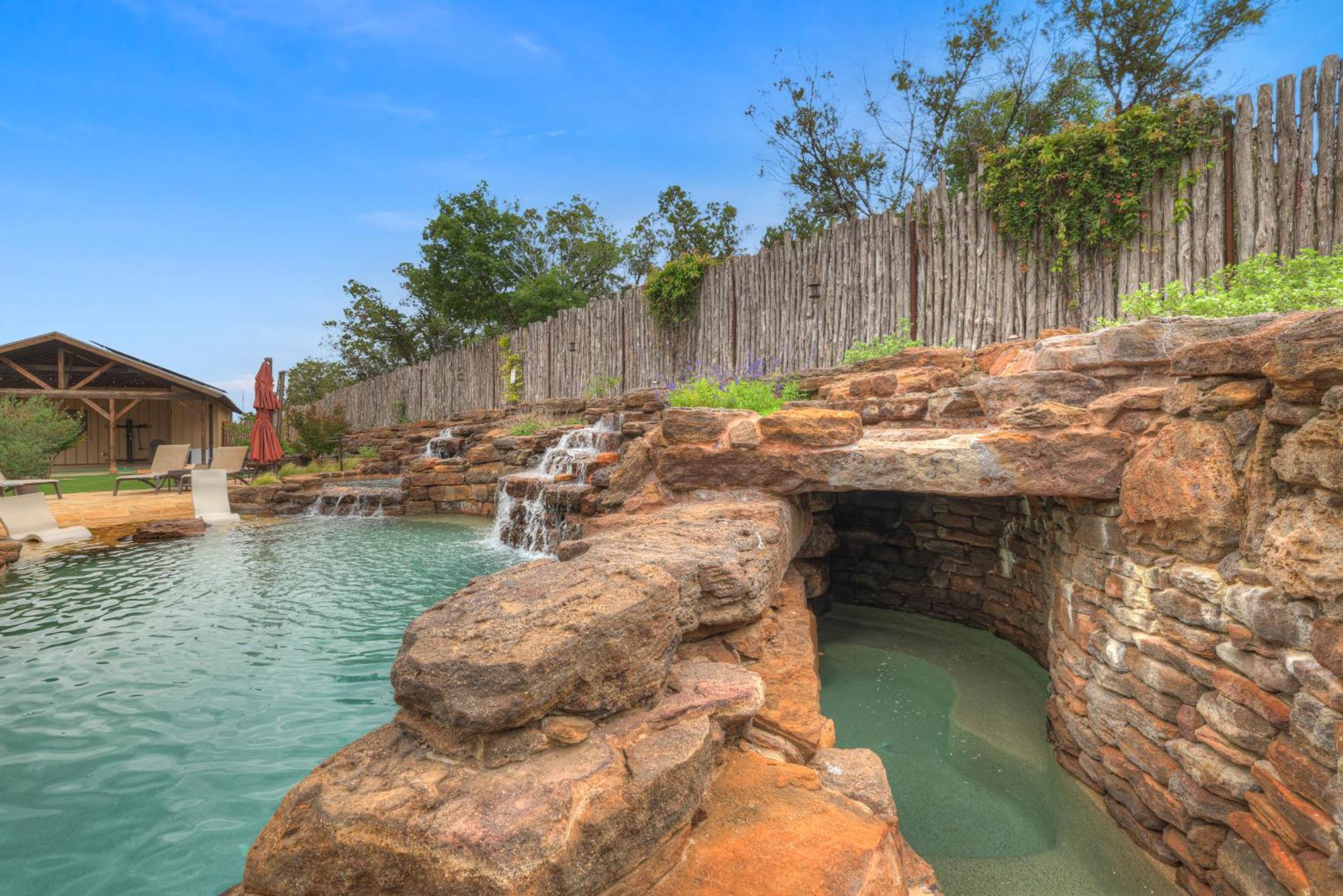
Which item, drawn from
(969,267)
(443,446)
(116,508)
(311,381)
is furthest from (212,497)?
(311,381)

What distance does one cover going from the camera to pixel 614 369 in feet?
39.5

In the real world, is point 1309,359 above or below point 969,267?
below

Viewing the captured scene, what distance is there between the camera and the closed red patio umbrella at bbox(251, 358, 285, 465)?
517 inches

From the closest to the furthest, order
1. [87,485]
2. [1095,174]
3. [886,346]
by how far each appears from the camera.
Answer: [1095,174] → [886,346] → [87,485]

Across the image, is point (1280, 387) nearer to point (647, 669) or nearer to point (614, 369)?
point (647, 669)

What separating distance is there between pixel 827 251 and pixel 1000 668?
19.3ft

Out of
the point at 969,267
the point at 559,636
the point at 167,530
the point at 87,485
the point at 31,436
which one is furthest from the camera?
the point at 87,485

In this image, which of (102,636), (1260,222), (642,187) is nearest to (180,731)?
(102,636)

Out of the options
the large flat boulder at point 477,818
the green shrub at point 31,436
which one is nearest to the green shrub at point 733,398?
the large flat boulder at point 477,818

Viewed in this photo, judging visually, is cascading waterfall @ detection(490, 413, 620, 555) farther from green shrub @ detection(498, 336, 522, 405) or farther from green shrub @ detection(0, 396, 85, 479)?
green shrub @ detection(0, 396, 85, 479)

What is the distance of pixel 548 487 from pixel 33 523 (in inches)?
269

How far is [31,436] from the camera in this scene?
12.8 metres

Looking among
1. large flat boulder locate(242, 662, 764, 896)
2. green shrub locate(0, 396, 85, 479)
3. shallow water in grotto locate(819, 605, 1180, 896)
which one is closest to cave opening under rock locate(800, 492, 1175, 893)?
shallow water in grotto locate(819, 605, 1180, 896)

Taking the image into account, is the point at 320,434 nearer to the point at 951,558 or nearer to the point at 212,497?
the point at 212,497
